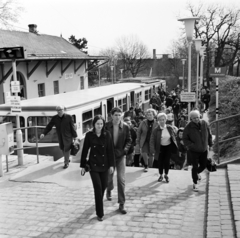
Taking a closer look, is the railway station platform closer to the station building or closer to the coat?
the coat

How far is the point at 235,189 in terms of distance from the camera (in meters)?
6.65

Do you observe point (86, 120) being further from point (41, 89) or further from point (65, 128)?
point (41, 89)

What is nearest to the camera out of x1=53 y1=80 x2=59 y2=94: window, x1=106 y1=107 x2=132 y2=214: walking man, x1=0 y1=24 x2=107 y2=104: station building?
x1=106 y1=107 x2=132 y2=214: walking man

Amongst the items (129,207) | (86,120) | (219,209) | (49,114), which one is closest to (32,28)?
(86,120)

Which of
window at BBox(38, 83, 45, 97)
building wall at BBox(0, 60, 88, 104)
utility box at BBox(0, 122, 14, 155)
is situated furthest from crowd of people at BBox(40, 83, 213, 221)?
window at BBox(38, 83, 45, 97)

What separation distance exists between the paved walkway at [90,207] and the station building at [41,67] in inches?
601

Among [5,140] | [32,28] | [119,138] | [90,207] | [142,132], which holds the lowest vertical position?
[90,207]

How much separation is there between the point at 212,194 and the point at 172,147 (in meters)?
1.33

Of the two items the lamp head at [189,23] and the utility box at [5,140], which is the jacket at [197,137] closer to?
the utility box at [5,140]

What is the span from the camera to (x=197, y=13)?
44531 mm

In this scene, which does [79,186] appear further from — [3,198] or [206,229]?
[206,229]

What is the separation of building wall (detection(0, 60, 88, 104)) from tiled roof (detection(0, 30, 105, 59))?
94 cm

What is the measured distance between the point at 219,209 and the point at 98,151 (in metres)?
2.19

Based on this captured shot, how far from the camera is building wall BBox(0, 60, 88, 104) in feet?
84.4
